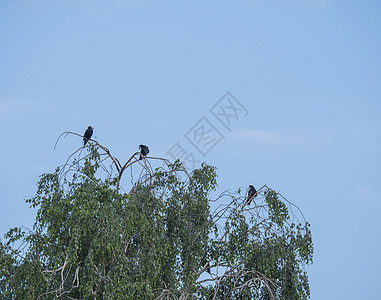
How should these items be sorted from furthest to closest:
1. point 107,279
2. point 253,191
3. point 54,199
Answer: point 253,191 → point 54,199 → point 107,279

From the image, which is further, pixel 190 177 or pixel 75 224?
pixel 190 177

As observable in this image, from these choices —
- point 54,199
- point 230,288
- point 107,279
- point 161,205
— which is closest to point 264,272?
point 230,288

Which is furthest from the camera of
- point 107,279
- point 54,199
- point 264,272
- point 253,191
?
point 253,191

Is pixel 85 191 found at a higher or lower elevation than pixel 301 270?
higher

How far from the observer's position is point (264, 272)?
9.48m

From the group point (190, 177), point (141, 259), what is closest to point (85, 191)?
point (141, 259)

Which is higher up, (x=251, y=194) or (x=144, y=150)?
(x=144, y=150)

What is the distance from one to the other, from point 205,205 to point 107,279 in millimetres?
2339

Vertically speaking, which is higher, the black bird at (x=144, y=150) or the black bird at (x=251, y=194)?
the black bird at (x=144, y=150)

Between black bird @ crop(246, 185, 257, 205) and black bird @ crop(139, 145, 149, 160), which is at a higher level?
black bird @ crop(139, 145, 149, 160)

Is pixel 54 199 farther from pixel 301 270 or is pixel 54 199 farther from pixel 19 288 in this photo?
pixel 301 270

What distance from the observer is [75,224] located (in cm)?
801

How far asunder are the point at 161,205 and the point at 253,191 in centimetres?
197

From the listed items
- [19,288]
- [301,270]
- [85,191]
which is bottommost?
[19,288]
